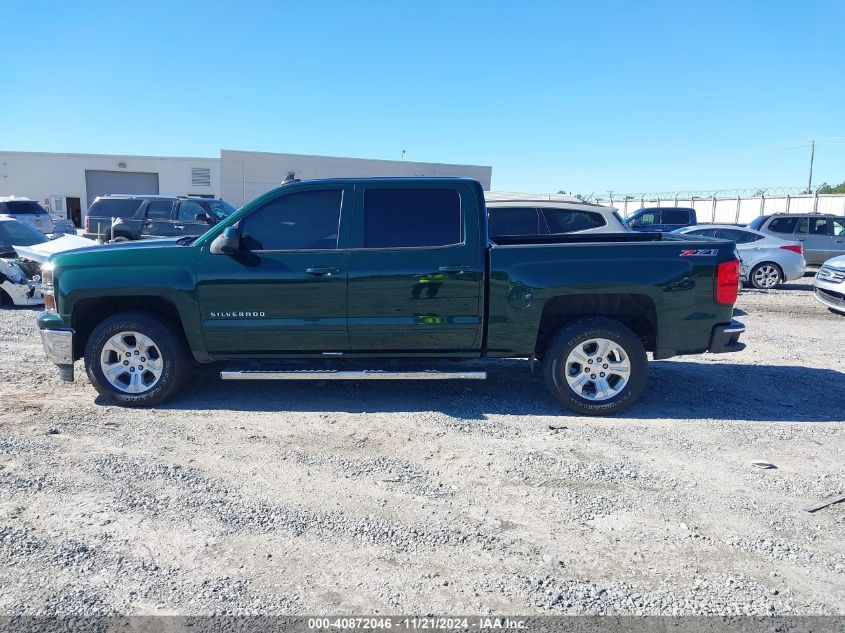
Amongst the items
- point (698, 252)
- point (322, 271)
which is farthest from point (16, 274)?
point (698, 252)

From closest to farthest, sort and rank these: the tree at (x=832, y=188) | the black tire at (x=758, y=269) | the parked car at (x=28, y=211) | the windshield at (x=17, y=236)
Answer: the windshield at (x=17, y=236) < the black tire at (x=758, y=269) < the parked car at (x=28, y=211) < the tree at (x=832, y=188)

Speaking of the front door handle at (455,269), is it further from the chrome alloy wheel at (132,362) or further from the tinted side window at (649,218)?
the tinted side window at (649,218)

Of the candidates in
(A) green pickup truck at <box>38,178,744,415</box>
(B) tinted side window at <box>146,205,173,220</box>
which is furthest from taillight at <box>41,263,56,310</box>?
(B) tinted side window at <box>146,205,173,220</box>

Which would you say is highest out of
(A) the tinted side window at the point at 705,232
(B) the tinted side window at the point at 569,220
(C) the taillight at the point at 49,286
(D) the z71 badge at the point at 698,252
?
(B) the tinted side window at the point at 569,220

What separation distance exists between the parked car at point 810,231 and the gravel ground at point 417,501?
12.3 meters

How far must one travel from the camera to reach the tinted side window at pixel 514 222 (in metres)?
9.68

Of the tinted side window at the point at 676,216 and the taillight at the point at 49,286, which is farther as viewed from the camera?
the tinted side window at the point at 676,216

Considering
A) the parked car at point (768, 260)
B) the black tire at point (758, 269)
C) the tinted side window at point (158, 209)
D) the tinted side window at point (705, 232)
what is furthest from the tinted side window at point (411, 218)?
the tinted side window at point (158, 209)

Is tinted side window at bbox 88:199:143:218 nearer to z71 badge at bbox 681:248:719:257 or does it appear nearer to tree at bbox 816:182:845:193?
z71 badge at bbox 681:248:719:257

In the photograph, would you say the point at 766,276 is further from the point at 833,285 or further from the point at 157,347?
the point at 157,347

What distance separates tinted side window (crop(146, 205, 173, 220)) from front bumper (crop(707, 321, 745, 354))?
16.0 metres

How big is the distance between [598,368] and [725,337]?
1134 millimetres

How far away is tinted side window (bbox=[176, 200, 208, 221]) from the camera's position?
17578 mm

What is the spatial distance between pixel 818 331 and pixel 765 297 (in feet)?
14.0
